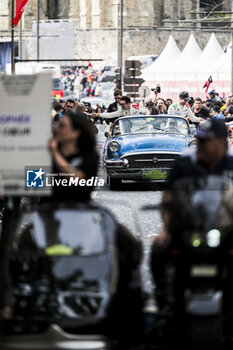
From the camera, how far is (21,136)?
739 cm

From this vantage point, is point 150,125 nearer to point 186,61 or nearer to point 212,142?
point 212,142

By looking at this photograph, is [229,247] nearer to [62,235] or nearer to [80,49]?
[62,235]

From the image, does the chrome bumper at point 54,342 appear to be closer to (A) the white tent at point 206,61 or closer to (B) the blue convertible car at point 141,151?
(B) the blue convertible car at point 141,151

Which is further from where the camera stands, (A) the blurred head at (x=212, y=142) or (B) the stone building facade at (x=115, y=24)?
(B) the stone building facade at (x=115, y=24)

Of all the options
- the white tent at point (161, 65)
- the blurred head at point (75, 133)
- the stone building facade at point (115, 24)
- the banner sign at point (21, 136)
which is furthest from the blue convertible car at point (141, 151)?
the stone building facade at point (115, 24)

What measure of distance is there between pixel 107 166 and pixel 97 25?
79.7m

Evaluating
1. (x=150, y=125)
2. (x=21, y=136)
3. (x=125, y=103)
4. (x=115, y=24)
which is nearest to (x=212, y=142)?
(x=21, y=136)

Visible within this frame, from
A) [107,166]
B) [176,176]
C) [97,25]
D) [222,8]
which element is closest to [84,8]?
[97,25]

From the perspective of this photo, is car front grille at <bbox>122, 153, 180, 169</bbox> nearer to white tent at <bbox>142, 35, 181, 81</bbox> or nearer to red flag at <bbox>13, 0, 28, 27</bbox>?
red flag at <bbox>13, 0, 28, 27</bbox>

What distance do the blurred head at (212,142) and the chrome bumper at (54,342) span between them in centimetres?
138

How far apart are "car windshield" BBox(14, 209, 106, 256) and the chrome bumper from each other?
0.57 meters

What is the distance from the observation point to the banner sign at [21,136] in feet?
24.2

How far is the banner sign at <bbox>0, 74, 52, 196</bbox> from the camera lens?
7.36 metres

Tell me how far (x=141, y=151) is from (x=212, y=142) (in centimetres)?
1317
